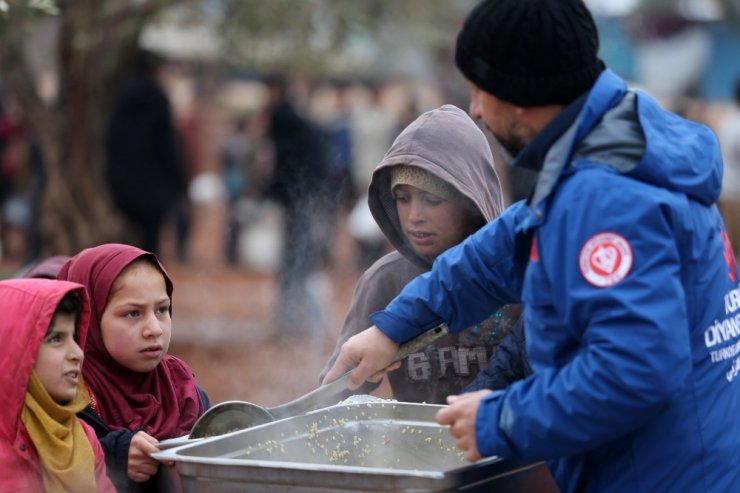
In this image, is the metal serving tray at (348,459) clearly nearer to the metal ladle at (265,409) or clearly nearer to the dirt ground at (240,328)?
the metal ladle at (265,409)

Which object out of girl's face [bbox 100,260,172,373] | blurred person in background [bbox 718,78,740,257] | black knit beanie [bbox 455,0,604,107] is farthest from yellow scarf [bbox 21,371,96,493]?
blurred person in background [bbox 718,78,740,257]

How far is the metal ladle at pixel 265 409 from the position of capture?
3.06 metres

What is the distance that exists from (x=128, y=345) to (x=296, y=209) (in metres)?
7.70

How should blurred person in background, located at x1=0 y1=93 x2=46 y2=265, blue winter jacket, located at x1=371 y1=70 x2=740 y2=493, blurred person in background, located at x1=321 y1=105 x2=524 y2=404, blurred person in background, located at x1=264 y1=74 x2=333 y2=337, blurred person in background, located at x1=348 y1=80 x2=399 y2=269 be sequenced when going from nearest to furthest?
1. blue winter jacket, located at x1=371 y1=70 x2=740 y2=493
2. blurred person in background, located at x1=321 y1=105 x2=524 y2=404
3. blurred person in background, located at x1=264 y1=74 x2=333 y2=337
4. blurred person in background, located at x1=0 y1=93 x2=46 y2=265
5. blurred person in background, located at x1=348 y1=80 x2=399 y2=269

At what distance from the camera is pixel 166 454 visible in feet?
8.74

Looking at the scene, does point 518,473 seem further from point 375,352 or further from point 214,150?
point 214,150

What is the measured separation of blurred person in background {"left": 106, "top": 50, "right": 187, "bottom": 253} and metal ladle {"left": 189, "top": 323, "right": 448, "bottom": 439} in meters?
7.19

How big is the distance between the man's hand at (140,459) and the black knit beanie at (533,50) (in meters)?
1.30

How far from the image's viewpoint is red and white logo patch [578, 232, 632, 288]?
230cm

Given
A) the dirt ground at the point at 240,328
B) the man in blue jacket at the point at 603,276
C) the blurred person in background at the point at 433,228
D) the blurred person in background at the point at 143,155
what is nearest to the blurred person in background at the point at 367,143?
the dirt ground at the point at 240,328

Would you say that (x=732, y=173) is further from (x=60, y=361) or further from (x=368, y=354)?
(x=60, y=361)

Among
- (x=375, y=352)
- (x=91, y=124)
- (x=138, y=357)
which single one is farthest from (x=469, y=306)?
(x=91, y=124)

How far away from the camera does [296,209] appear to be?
11.1 m

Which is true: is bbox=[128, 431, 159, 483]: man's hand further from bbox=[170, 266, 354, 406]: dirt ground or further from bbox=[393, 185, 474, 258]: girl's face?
bbox=[170, 266, 354, 406]: dirt ground
